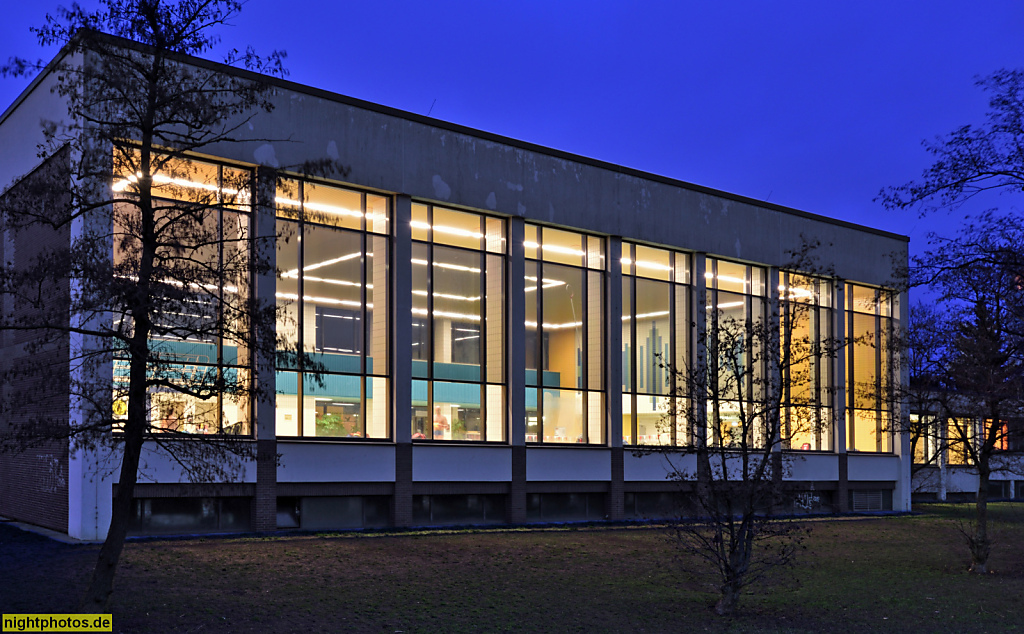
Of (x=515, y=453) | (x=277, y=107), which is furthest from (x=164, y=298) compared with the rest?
(x=515, y=453)

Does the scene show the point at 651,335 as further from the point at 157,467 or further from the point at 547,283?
the point at 157,467

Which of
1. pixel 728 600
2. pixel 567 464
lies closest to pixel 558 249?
pixel 567 464

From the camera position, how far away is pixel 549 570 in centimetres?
1822

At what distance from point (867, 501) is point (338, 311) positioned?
2426 centimetres

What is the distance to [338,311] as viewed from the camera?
23906 millimetres

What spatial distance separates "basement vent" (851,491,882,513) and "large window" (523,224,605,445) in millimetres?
13811

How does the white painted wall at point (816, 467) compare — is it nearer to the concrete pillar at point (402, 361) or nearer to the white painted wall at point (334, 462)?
the concrete pillar at point (402, 361)

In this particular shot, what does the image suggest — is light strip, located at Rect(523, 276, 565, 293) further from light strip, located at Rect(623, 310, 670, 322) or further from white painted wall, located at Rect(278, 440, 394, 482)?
white painted wall, located at Rect(278, 440, 394, 482)

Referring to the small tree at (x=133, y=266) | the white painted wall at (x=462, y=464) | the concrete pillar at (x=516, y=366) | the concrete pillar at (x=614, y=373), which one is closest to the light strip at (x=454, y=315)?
the concrete pillar at (x=516, y=366)

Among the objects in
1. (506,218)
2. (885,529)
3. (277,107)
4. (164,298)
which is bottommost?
(885,529)

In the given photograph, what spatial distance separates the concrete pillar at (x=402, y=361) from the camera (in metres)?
24.4

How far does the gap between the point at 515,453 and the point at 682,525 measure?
12249 mm

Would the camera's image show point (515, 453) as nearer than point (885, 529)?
Yes

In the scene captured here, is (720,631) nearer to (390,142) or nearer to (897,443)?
(390,142)
